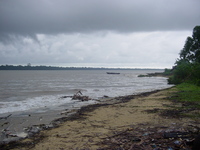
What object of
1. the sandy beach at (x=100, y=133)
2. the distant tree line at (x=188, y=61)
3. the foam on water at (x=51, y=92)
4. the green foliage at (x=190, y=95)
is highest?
the distant tree line at (x=188, y=61)

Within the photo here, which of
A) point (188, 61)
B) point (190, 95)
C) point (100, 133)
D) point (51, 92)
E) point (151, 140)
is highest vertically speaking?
point (188, 61)

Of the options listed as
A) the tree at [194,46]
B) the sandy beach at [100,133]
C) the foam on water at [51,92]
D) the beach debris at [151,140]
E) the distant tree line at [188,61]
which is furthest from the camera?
the tree at [194,46]

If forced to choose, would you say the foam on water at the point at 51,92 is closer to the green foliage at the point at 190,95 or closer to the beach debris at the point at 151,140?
the green foliage at the point at 190,95

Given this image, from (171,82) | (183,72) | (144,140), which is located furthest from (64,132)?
(171,82)

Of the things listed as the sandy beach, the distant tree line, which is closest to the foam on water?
the distant tree line

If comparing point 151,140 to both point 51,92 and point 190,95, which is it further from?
point 51,92

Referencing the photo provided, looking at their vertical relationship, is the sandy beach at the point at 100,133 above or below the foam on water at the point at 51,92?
above

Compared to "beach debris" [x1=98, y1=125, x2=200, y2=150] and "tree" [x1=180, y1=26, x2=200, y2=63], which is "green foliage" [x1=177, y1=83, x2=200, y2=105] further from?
"tree" [x1=180, y1=26, x2=200, y2=63]

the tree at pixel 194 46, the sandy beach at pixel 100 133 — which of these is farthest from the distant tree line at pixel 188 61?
the sandy beach at pixel 100 133

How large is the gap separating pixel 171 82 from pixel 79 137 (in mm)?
43743

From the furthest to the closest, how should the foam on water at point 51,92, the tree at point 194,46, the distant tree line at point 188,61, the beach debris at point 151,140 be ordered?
the tree at point 194,46 → the distant tree line at point 188,61 → the foam on water at point 51,92 → the beach debris at point 151,140

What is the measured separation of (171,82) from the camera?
160 ft

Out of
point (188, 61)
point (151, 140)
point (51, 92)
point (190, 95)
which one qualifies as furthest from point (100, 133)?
point (188, 61)

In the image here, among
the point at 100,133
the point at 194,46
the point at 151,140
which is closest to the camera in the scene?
the point at 151,140
